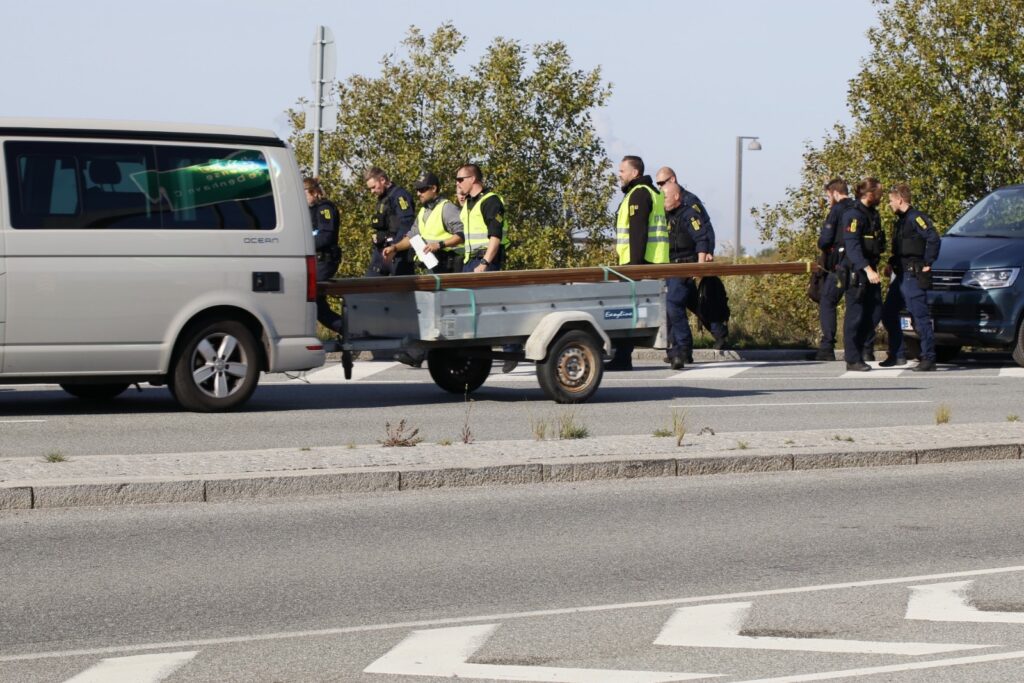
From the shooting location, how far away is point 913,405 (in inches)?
575

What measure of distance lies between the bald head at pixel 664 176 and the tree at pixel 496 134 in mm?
6226

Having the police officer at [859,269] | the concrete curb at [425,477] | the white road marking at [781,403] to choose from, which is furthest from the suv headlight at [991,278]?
the concrete curb at [425,477]

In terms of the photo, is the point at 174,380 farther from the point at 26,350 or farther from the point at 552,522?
the point at 552,522

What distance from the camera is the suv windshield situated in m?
19.5

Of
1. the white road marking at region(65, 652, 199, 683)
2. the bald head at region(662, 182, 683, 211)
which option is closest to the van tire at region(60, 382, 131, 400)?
the bald head at region(662, 182, 683, 211)

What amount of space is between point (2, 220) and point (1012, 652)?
812 centimetres

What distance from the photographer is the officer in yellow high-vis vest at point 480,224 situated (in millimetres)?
15508

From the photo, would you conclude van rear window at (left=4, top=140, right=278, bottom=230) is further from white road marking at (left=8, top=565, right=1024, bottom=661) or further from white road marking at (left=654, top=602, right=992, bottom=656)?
white road marking at (left=654, top=602, right=992, bottom=656)

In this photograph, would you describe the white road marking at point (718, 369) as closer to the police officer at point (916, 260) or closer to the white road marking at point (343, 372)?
the police officer at point (916, 260)

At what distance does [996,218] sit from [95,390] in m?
10.7

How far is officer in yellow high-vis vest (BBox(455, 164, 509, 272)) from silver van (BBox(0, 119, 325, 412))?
9.35 feet

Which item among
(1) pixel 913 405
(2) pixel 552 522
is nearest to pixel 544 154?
(1) pixel 913 405

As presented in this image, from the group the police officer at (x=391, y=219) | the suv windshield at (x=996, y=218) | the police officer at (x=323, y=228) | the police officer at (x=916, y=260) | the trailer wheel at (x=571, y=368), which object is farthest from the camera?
the suv windshield at (x=996, y=218)

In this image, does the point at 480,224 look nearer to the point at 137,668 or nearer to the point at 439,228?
the point at 439,228
